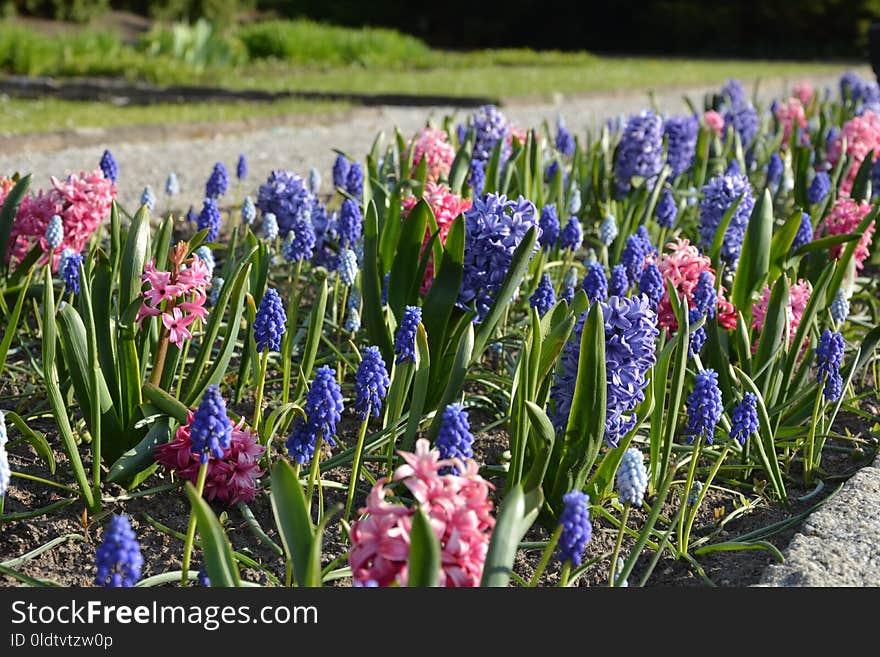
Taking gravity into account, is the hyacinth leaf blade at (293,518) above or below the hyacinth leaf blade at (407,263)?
below

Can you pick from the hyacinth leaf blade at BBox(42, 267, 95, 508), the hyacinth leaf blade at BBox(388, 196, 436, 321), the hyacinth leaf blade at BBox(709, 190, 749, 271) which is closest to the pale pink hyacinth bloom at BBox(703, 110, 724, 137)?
the hyacinth leaf blade at BBox(709, 190, 749, 271)

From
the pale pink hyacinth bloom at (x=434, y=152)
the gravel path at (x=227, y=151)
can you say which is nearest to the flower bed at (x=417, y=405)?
the pale pink hyacinth bloom at (x=434, y=152)

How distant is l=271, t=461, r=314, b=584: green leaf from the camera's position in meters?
1.82

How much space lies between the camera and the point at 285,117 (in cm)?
866

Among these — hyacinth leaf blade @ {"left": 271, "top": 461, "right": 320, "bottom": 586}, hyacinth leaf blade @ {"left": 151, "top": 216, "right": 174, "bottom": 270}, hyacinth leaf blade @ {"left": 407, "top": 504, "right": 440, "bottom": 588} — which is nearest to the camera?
hyacinth leaf blade @ {"left": 407, "top": 504, "right": 440, "bottom": 588}

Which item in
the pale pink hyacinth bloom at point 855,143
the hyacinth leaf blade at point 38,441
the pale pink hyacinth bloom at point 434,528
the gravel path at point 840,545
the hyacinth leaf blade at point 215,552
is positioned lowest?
the gravel path at point 840,545

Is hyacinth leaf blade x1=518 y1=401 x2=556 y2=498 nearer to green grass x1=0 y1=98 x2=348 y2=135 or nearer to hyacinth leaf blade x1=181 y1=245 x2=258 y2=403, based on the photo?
hyacinth leaf blade x1=181 y1=245 x2=258 y2=403

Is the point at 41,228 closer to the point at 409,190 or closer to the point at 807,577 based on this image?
the point at 409,190

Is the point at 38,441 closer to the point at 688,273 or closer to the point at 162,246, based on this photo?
the point at 162,246

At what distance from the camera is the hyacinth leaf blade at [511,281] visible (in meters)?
2.60

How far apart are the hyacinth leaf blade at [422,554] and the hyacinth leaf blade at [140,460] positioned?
3.38ft

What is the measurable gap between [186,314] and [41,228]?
2.62 ft

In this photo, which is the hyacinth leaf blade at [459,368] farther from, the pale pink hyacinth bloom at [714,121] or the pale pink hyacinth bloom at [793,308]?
the pale pink hyacinth bloom at [714,121]

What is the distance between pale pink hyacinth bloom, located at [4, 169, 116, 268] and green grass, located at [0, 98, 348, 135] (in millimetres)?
3876
